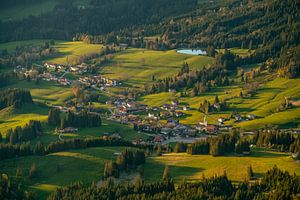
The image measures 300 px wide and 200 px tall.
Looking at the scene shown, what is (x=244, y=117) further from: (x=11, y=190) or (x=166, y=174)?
(x=11, y=190)

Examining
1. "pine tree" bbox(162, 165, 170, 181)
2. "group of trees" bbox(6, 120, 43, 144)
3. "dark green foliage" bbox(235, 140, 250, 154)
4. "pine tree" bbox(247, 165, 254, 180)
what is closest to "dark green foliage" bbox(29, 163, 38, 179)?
"pine tree" bbox(162, 165, 170, 181)

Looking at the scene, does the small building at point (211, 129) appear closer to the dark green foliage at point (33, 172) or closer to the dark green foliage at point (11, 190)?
the dark green foliage at point (33, 172)

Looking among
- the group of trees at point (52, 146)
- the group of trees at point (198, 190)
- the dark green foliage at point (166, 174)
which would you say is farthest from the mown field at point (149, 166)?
A: the group of trees at point (198, 190)

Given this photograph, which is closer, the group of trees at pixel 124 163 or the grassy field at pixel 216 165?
the grassy field at pixel 216 165

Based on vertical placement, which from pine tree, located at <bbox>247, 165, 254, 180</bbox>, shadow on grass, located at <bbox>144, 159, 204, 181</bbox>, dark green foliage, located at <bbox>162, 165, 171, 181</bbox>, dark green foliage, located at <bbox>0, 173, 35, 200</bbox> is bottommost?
dark green foliage, located at <bbox>0, 173, 35, 200</bbox>

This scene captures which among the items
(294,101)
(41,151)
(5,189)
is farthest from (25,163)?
(294,101)

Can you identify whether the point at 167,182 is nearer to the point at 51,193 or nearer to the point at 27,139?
the point at 51,193

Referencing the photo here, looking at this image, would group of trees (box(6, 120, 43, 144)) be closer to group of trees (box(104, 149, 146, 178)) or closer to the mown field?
the mown field

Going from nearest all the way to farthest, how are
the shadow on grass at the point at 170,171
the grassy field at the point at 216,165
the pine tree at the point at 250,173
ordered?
the pine tree at the point at 250,173, the grassy field at the point at 216,165, the shadow on grass at the point at 170,171
